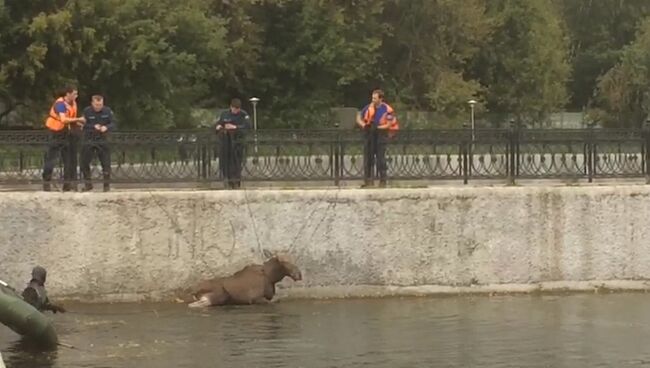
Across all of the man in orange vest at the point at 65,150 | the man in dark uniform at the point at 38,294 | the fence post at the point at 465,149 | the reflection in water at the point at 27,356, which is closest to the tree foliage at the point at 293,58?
the man in orange vest at the point at 65,150

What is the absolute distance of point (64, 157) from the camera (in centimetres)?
1462

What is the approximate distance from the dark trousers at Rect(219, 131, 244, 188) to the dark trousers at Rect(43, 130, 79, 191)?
5.71 ft

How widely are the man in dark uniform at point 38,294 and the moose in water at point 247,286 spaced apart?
169 centimetres

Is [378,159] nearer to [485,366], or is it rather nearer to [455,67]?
[485,366]

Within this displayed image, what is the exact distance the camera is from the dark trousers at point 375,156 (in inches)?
598

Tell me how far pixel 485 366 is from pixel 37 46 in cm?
1879

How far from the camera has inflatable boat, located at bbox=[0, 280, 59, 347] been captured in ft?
37.5

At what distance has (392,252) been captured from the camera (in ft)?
47.9

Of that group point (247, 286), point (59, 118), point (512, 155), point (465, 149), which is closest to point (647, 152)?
point (512, 155)

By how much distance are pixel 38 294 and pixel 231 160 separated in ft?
10.6

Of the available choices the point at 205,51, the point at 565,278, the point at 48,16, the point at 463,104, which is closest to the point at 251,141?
the point at 565,278

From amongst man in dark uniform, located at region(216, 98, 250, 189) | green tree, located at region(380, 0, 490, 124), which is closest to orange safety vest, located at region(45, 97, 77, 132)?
man in dark uniform, located at region(216, 98, 250, 189)

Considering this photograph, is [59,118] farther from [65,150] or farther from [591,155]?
[591,155]

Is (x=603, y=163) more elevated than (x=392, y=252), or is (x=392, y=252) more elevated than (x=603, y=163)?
(x=603, y=163)
